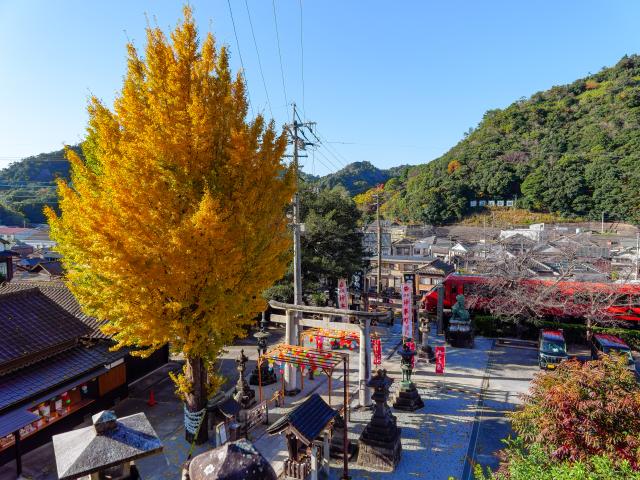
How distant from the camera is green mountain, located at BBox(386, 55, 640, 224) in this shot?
6303cm

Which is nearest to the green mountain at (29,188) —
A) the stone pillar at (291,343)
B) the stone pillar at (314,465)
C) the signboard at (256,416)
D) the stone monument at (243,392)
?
the stone pillar at (291,343)

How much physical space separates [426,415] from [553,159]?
73.3m

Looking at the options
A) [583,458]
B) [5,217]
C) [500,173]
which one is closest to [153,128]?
[583,458]

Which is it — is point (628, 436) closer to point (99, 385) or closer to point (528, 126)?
point (99, 385)

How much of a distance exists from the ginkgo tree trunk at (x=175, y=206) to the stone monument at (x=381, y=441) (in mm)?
4941

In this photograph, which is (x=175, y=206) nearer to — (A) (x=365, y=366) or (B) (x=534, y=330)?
(A) (x=365, y=366)

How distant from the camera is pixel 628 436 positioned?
21.9 ft

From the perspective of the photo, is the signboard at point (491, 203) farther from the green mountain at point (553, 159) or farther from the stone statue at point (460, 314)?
the stone statue at point (460, 314)

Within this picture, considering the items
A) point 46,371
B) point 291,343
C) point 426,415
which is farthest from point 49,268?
point 426,415

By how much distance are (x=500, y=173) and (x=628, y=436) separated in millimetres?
75727

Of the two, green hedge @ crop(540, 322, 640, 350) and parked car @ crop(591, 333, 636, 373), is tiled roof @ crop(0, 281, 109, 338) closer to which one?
parked car @ crop(591, 333, 636, 373)

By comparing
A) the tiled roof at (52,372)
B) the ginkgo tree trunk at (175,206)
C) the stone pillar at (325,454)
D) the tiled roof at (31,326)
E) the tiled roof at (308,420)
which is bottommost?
the stone pillar at (325,454)

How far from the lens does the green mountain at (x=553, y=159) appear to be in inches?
2482

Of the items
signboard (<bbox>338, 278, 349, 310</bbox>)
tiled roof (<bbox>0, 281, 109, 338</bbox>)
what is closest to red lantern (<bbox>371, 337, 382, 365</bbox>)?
signboard (<bbox>338, 278, 349, 310</bbox>)
